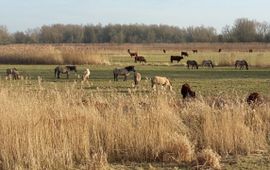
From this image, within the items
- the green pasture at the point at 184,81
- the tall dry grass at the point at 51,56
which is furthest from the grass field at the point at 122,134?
the tall dry grass at the point at 51,56

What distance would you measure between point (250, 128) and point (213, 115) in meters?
0.83

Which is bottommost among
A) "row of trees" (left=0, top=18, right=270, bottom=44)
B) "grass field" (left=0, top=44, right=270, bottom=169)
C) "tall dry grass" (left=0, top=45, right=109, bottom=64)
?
"grass field" (left=0, top=44, right=270, bottom=169)

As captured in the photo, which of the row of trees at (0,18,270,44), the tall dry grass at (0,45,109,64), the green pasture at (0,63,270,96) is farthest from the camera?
the row of trees at (0,18,270,44)

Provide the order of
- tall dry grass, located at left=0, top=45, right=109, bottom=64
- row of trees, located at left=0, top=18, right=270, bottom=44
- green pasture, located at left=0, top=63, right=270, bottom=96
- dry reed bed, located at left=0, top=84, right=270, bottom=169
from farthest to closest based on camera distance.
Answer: row of trees, located at left=0, top=18, right=270, bottom=44
tall dry grass, located at left=0, top=45, right=109, bottom=64
green pasture, located at left=0, top=63, right=270, bottom=96
dry reed bed, located at left=0, top=84, right=270, bottom=169

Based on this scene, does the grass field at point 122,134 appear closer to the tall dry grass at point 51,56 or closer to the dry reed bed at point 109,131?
the dry reed bed at point 109,131

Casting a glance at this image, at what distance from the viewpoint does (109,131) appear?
25.0 feet

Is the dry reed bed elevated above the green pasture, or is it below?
above

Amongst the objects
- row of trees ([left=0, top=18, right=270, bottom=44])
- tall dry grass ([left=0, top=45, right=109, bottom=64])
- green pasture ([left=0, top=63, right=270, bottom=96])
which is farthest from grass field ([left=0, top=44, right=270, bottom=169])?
row of trees ([left=0, top=18, right=270, bottom=44])

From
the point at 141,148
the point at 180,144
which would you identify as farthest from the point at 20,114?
the point at 180,144

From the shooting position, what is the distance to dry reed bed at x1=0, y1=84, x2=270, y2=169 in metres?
6.82

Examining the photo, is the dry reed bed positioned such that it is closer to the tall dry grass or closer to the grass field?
the grass field

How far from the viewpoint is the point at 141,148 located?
7.40 meters

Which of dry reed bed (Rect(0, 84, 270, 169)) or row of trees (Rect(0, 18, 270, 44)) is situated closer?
dry reed bed (Rect(0, 84, 270, 169))

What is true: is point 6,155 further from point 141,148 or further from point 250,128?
point 250,128
